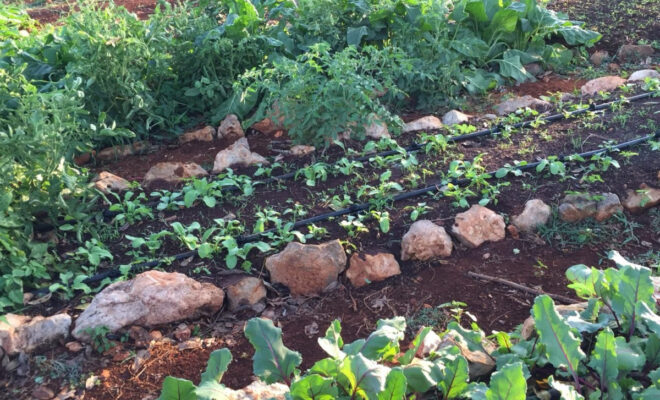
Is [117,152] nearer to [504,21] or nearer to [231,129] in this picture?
[231,129]

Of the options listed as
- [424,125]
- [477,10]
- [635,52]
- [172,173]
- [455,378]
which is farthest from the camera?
[635,52]

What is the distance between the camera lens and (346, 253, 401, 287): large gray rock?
3549 millimetres

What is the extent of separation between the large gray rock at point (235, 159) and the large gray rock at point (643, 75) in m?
3.34

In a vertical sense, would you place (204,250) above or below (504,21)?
below

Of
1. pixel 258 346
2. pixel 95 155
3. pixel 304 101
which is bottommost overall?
pixel 95 155

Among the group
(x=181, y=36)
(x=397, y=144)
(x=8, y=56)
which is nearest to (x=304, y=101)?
(x=397, y=144)

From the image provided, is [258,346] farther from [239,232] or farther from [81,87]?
[81,87]

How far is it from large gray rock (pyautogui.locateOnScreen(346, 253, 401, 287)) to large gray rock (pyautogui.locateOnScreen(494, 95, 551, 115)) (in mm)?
2334

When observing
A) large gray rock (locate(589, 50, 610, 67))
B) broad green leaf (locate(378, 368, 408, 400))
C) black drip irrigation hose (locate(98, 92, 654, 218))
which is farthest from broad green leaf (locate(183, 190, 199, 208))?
large gray rock (locate(589, 50, 610, 67))

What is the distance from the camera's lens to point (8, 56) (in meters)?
5.49

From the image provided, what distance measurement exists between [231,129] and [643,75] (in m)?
3.55

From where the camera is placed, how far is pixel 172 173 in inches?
181

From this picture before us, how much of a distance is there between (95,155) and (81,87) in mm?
533

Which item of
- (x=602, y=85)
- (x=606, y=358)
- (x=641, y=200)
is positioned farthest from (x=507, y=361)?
(x=602, y=85)
